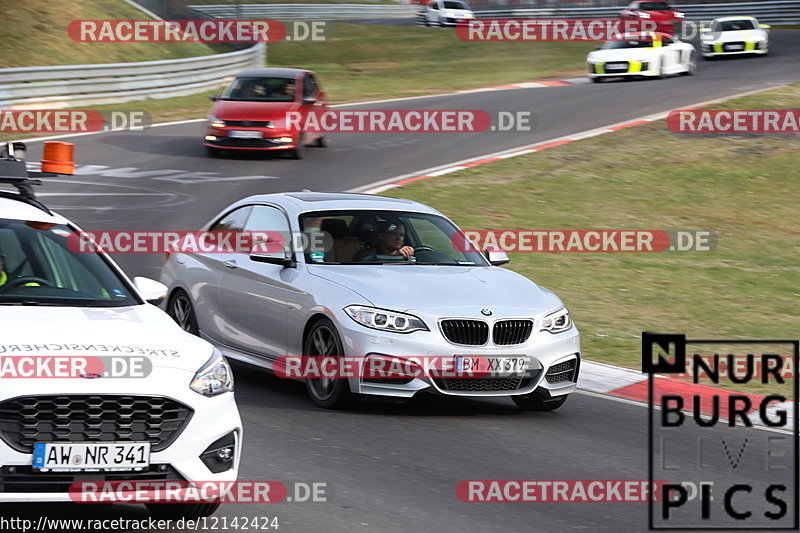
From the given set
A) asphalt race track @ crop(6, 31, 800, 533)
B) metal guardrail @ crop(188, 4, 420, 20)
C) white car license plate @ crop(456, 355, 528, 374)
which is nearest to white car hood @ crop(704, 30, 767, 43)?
asphalt race track @ crop(6, 31, 800, 533)

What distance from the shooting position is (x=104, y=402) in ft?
18.7

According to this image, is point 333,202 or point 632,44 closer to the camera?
point 333,202

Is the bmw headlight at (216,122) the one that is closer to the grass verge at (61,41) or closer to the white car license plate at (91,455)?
the grass verge at (61,41)

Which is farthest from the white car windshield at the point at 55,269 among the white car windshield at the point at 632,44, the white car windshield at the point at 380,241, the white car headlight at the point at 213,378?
the white car windshield at the point at 632,44

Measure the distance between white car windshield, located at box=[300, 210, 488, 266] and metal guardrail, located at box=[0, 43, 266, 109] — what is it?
19142 mm

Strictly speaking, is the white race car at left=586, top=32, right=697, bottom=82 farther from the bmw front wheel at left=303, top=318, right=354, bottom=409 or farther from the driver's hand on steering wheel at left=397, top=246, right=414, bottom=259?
the bmw front wheel at left=303, top=318, right=354, bottom=409

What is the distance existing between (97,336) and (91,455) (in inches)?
27.1

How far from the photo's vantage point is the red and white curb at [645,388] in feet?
32.9

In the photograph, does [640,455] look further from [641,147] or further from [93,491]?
[641,147]

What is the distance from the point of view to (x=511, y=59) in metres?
46.2
